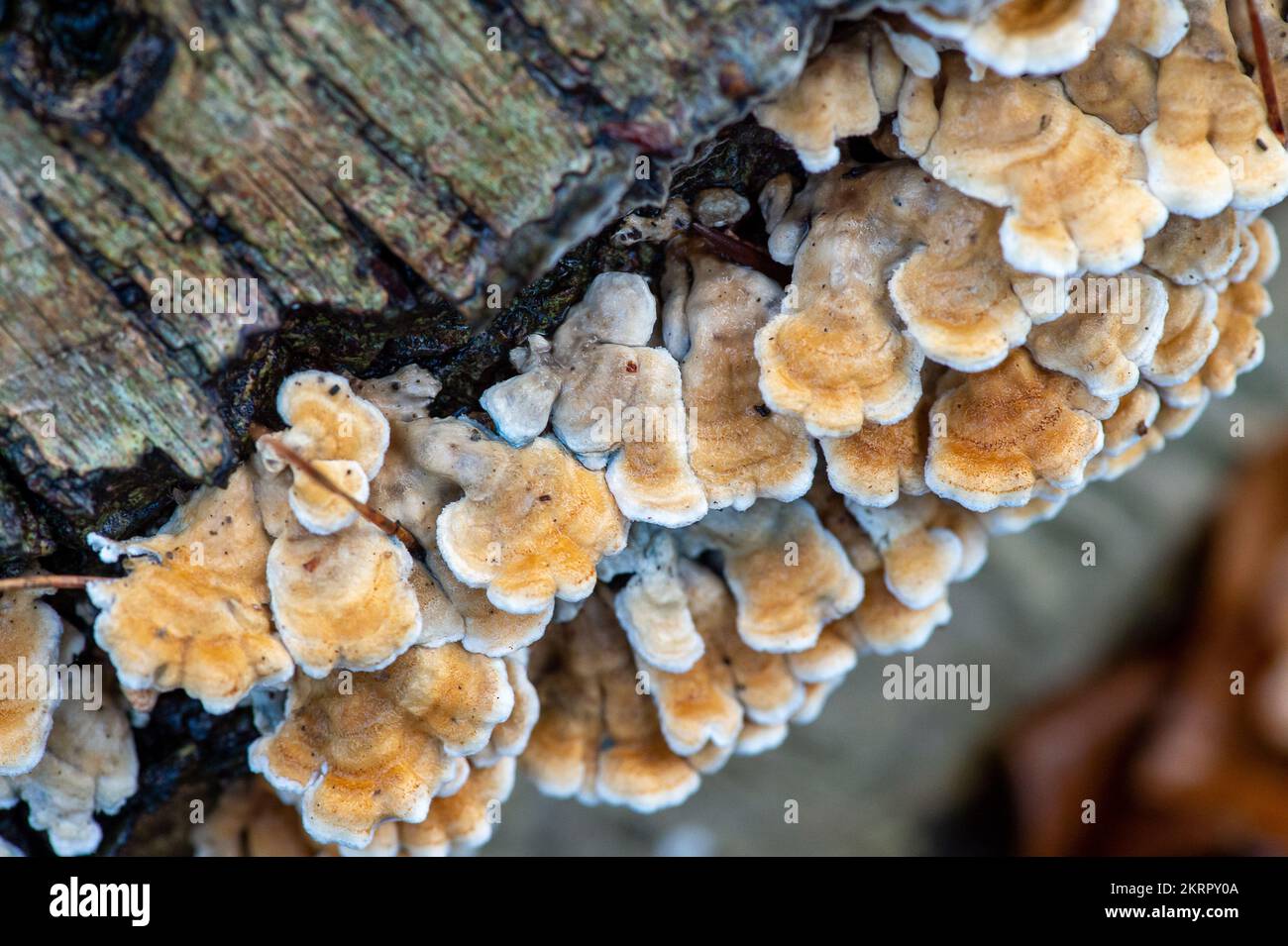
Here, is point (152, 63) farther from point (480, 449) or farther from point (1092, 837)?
point (1092, 837)

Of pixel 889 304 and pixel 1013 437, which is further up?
pixel 889 304

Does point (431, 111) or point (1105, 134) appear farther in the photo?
point (1105, 134)

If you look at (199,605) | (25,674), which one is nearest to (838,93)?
(199,605)

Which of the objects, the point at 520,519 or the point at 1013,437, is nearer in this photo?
the point at 520,519

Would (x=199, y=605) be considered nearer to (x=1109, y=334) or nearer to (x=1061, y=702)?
(x=1109, y=334)
